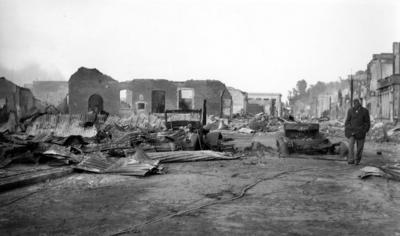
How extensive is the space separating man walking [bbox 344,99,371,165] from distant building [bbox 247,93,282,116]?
46583 mm

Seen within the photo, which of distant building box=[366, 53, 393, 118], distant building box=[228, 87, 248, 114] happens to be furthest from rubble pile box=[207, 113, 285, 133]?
distant building box=[228, 87, 248, 114]

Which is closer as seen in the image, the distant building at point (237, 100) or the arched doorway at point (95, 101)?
the arched doorway at point (95, 101)

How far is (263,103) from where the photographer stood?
64750 millimetres

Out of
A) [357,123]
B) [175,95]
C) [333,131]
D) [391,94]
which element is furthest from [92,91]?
[357,123]

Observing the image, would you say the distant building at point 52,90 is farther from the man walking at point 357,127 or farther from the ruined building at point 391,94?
the man walking at point 357,127

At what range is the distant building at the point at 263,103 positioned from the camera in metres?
56.7

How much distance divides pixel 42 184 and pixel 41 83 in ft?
167

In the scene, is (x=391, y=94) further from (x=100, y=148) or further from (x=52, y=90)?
(x=52, y=90)

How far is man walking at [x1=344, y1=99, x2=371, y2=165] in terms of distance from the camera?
892 centimetres

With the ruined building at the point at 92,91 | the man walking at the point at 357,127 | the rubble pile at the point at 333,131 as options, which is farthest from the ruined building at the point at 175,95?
the man walking at the point at 357,127

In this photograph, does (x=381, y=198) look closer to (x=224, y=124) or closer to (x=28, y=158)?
(x=28, y=158)

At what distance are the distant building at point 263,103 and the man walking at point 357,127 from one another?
46583mm

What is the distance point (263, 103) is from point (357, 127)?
56436 millimetres

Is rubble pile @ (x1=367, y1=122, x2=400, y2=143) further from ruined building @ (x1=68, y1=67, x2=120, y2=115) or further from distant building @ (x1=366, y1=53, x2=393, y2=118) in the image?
ruined building @ (x1=68, y1=67, x2=120, y2=115)
